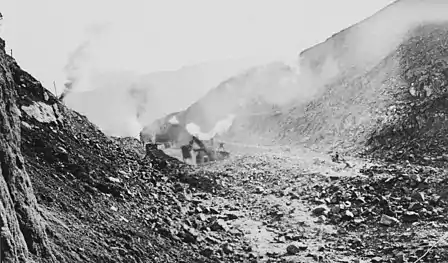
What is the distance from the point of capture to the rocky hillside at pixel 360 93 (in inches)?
992

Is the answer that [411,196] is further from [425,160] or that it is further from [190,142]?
[190,142]

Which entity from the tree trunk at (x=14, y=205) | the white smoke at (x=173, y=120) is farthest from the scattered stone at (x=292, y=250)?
the white smoke at (x=173, y=120)

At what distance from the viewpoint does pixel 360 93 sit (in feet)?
102

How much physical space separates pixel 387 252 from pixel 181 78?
32.6m

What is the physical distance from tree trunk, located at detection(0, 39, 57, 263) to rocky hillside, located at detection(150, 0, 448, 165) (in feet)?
57.0

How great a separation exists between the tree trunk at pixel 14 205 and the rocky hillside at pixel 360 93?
57.0 feet

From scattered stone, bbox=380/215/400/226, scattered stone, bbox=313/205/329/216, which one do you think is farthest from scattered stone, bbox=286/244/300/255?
scattered stone, bbox=380/215/400/226

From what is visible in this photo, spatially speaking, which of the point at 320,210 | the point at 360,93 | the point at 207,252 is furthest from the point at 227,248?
the point at 360,93

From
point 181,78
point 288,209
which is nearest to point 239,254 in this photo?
point 288,209

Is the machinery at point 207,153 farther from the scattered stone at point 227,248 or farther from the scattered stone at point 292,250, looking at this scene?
the scattered stone at point 292,250

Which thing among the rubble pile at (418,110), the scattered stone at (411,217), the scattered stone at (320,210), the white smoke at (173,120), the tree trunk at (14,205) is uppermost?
the white smoke at (173,120)

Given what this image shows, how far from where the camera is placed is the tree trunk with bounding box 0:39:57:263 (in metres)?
6.88

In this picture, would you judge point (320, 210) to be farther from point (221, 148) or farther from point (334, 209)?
point (221, 148)

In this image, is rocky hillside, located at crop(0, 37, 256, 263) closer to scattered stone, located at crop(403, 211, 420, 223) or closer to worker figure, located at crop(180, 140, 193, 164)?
worker figure, located at crop(180, 140, 193, 164)
